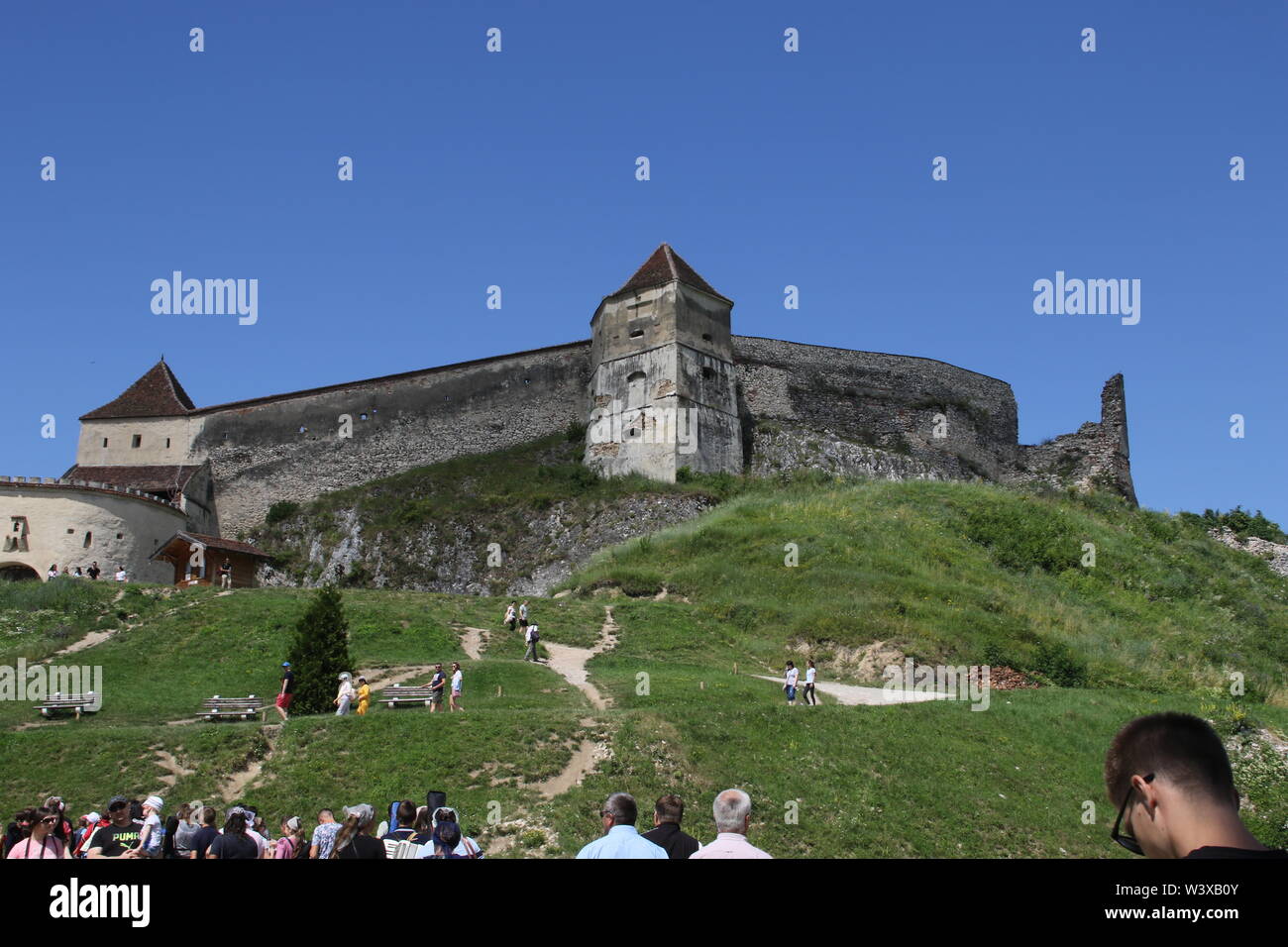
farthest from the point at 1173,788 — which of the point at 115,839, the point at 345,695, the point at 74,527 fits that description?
the point at 74,527

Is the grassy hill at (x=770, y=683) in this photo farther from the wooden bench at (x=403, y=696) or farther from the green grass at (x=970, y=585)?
the wooden bench at (x=403, y=696)

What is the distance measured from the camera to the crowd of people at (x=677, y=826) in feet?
11.2

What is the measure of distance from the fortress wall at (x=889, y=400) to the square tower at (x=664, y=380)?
4.82 meters

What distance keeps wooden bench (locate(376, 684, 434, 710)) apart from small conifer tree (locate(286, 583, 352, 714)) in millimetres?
986

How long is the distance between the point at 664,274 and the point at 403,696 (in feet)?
101

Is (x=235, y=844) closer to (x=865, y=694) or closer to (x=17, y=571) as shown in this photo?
(x=865, y=694)

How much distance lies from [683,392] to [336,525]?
16247 millimetres

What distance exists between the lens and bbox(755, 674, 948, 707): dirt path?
2411 cm

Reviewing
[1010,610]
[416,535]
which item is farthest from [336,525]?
[1010,610]

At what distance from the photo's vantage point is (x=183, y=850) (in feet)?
35.2

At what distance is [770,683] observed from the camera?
25.6m

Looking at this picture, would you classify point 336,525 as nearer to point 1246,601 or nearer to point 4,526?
point 4,526

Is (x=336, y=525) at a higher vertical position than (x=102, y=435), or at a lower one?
lower

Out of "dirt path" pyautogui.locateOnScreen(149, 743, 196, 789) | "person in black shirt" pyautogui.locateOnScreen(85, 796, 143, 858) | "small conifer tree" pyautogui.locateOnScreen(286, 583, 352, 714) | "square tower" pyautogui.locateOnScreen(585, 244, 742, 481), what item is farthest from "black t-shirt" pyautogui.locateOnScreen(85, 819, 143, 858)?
"square tower" pyautogui.locateOnScreen(585, 244, 742, 481)
